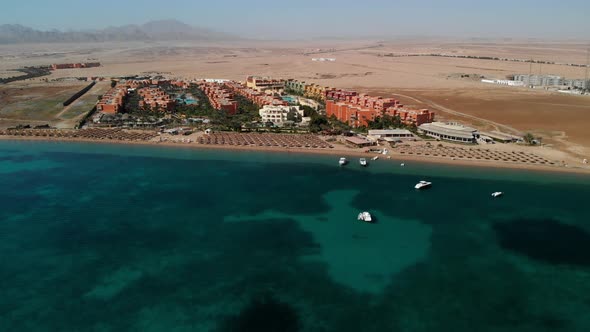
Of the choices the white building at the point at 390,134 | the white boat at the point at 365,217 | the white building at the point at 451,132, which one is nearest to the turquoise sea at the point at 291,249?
the white boat at the point at 365,217

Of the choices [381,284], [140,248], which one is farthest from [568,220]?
[140,248]

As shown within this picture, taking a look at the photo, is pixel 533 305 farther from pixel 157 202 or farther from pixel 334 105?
pixel 334 105

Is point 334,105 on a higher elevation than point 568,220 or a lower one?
higher

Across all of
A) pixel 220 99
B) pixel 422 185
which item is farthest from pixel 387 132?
pixel 220 99

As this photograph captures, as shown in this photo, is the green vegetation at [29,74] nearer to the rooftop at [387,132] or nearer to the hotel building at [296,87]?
the hotel building at [296,87]

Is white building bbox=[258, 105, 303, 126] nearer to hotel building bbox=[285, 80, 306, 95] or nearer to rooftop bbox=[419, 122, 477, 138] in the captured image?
rooftop bbox=[419, 122, 477, 138]

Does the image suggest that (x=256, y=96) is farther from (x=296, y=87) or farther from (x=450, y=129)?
(x=450, y=129)

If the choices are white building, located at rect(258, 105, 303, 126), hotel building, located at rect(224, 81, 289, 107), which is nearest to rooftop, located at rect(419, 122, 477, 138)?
white building, located at rect(258, 105, 303, 126)
